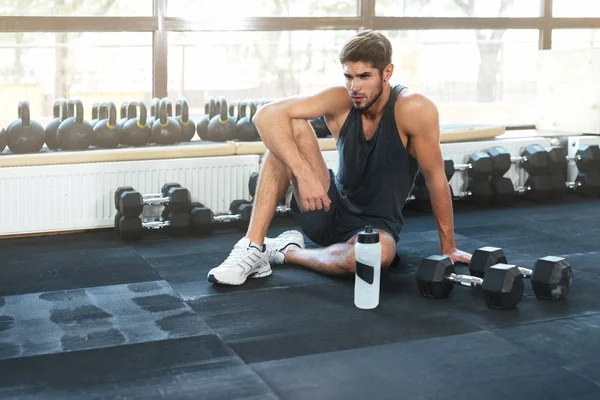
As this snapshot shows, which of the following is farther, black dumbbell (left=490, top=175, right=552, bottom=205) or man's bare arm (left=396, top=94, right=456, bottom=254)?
black dumbbell (left=490, top=175, right=552, bottom=205)

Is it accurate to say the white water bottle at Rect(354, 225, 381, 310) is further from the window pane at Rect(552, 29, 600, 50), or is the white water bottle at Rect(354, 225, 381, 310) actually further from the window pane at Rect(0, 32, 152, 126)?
the window pane at Rect(552, 29, 600, 50)

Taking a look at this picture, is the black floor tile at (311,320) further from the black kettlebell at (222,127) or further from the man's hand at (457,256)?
the black kettlebell at (222,127)

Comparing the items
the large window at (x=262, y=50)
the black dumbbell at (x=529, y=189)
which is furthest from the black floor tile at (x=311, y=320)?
the large window at (x=262, y=50)

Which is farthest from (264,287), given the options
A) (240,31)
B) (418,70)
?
(418,70)

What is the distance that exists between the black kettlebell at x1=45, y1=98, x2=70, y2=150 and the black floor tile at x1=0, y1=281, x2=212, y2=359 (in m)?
1.24

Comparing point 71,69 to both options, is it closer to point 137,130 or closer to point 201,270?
point 137,130

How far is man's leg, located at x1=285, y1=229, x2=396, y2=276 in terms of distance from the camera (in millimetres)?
3035

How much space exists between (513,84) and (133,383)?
4.13 m

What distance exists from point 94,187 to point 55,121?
40 centimetres

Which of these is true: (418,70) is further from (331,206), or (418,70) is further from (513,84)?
(331,206)

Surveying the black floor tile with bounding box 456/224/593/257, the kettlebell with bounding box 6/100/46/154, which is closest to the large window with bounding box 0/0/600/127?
the kettlebell with bounding box 6/100/46/154

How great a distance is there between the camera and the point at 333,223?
10.3 feet

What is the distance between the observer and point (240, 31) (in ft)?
15.5

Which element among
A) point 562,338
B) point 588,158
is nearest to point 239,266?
point 562,338
